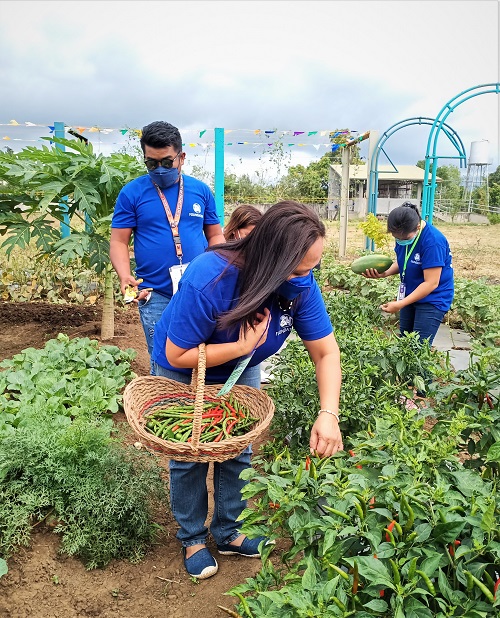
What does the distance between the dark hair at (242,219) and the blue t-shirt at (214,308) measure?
992 mm

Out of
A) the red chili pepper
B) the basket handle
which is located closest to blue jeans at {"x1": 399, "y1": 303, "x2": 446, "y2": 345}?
the basket handle

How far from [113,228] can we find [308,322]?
5.93 feet

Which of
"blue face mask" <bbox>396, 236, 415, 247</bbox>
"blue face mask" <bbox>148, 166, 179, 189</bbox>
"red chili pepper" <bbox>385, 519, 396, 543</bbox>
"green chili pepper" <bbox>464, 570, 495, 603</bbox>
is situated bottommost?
"green chili pepper" <bbox>464, 570, 495, 603</bbox>

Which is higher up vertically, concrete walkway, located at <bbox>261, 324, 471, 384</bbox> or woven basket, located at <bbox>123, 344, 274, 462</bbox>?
woven basket, located at <bbox>123, 344, 274, 462</bbox>

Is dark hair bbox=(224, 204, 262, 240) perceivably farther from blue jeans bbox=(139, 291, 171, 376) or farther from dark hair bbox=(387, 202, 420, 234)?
dark hair bbox=(387, 202, 420, 234)

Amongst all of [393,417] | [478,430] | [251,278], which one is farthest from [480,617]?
[251,278]

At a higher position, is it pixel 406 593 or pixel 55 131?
pixel 55 131

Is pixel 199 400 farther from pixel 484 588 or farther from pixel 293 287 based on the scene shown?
pixel 484 588

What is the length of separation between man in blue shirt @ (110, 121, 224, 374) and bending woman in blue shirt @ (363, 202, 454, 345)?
159 centimetres

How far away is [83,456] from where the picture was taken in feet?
9.02

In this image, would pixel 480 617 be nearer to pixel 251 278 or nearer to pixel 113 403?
pixel 251 278

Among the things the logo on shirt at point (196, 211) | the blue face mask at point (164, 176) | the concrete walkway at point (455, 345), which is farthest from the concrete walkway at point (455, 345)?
the blue face mask at point (164, 176)

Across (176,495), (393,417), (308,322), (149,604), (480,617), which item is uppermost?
(308,322)

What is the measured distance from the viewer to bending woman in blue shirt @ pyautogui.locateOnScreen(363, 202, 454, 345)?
4180 mm
